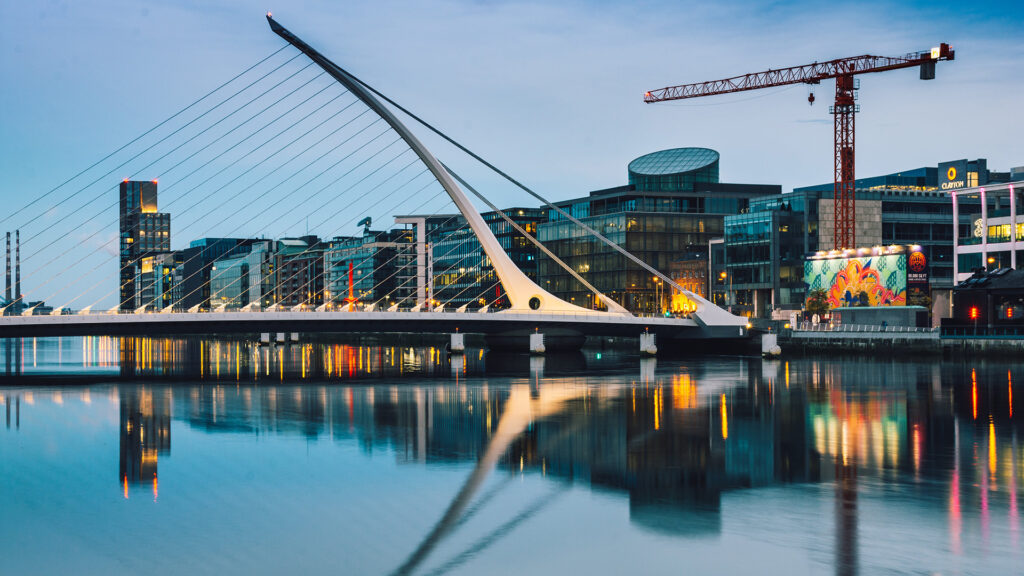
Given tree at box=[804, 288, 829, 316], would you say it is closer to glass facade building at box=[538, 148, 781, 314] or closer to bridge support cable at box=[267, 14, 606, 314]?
bridge support cable at box=[267, 14, 606, 314]

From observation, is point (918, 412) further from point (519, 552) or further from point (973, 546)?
point (519, 552)

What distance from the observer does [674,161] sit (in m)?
160

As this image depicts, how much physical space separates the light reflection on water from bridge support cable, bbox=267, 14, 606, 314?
92.6 feet

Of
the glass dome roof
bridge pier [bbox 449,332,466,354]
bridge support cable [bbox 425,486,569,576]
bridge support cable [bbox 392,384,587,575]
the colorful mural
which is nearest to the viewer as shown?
bridge support cable [bbox 425,486,569,576]

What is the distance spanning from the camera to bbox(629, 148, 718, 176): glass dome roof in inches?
6211

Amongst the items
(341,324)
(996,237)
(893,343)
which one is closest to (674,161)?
(996,237)

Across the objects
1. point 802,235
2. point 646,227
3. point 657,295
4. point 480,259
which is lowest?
point 657,295

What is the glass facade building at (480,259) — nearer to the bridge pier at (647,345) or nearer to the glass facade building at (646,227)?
the glass facade building at (646,227)

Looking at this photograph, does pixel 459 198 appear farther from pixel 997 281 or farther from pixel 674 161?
pixel 674 161

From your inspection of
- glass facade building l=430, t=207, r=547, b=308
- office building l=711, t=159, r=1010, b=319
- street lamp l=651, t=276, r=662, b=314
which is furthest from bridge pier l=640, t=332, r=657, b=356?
glass facade building l=430, t=207, r=547, b=308

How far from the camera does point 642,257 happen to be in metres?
144

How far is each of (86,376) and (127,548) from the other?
176ft

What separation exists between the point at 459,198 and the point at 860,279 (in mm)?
38165

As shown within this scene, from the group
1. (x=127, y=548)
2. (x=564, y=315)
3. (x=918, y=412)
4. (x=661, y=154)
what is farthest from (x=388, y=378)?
(x=661, y=154)
